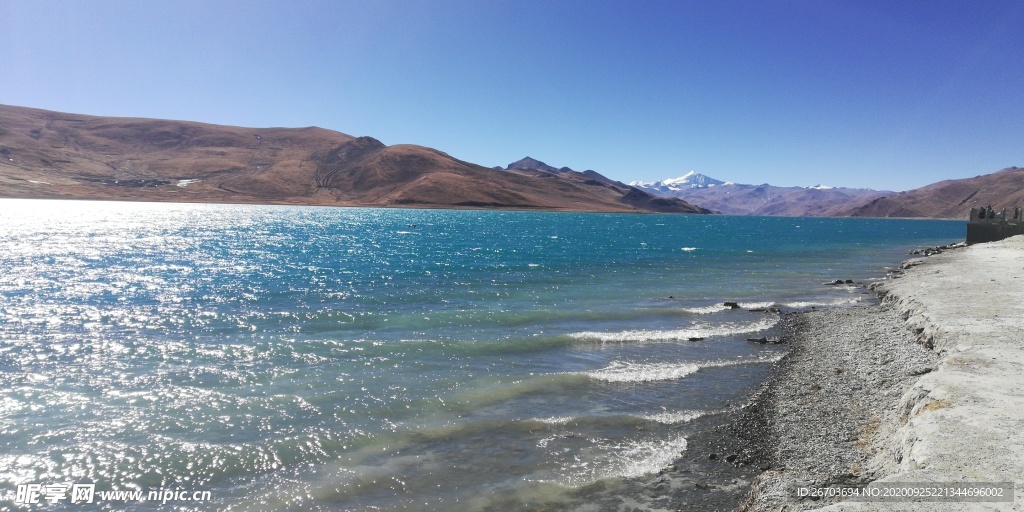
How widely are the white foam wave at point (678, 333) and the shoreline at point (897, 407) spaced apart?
1685mm

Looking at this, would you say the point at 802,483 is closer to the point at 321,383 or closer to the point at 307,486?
the point at 307,486

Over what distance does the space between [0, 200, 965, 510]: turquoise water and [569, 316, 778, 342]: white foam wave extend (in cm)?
13

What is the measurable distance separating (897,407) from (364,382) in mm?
12760

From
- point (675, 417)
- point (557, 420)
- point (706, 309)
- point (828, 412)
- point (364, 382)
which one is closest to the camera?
point (828, 412)

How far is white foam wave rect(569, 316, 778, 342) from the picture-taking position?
2028 cm

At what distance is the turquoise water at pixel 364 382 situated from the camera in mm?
9922

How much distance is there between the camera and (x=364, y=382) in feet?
48.6

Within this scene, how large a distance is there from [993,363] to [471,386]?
12.0 m

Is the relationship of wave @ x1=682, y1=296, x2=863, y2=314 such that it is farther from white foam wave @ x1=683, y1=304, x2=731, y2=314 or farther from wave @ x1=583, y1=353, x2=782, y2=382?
wave @ x1=583, y1=353, x2=782, y2=382

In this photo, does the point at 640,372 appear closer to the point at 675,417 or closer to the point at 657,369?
the point at 657,369

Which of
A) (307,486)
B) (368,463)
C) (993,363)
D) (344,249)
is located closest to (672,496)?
(368,463)

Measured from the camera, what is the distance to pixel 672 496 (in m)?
9.18

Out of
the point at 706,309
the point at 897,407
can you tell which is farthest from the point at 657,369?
the point at 706,309

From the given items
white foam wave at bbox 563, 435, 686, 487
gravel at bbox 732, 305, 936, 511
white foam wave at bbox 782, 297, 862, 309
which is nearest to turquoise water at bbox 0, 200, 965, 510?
white foam wave at bbox 563, 435, 686, 487
